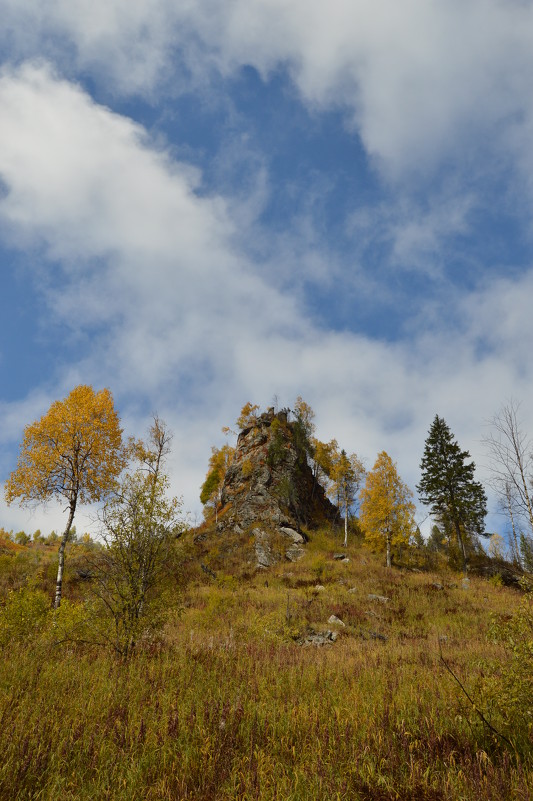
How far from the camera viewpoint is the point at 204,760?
11.9 feet

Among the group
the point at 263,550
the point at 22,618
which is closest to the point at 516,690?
the point at 22,618

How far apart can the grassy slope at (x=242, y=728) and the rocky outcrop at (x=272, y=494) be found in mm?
23885

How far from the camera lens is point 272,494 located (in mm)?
41594

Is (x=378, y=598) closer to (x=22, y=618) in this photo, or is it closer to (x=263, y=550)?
(x=263, y=550)

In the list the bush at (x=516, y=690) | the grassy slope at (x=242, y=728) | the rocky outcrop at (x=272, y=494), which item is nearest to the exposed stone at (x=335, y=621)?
the grassy slope at (x=242, y=728)

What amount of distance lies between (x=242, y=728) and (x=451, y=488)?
3762cm

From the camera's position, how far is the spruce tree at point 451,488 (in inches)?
1401

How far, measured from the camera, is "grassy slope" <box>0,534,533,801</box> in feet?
10.5

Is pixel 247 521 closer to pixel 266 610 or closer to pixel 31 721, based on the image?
pixel 266 610

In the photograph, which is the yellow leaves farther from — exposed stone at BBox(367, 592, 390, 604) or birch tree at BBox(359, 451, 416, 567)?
birch tree at BBox(359, 451, 416, 567)

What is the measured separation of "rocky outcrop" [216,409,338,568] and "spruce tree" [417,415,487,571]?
13.9m

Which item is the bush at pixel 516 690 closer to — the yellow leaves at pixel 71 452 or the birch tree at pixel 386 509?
the yellow leaves at pixel 71 452

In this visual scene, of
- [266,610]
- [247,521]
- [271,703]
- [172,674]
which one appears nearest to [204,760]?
[271,703]

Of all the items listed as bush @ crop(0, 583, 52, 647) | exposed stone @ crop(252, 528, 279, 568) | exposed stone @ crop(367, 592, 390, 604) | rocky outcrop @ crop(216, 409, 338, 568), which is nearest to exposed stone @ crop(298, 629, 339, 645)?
exposed stone @ crop(367, 592, 390, 604)
